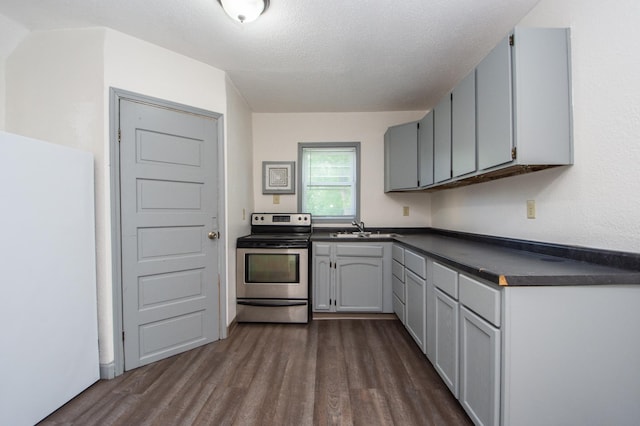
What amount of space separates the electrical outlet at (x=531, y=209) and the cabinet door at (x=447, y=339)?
0.75 meters

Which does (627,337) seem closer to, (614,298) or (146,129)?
(614,298)

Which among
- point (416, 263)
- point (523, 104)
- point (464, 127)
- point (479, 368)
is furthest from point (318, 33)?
point (479, 368)

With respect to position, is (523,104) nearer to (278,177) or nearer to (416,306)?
(416,306)

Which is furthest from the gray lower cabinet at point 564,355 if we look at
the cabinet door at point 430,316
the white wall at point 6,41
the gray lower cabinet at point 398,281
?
the white wall at point 6,41

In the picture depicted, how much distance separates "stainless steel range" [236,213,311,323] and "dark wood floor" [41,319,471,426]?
33cm

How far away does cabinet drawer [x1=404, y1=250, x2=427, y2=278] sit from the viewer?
5.93ft

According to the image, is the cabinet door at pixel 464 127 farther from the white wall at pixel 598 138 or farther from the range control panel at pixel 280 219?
the range control panel at pixel 280 219

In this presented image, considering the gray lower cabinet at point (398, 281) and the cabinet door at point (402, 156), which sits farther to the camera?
the cabinet door at point (402, 156)

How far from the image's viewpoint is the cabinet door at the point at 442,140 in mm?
2004

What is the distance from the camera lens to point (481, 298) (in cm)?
115

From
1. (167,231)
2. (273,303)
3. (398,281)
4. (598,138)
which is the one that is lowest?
(273,303)

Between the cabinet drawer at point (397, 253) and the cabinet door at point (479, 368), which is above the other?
the cabinet drawer at point (397, 253)

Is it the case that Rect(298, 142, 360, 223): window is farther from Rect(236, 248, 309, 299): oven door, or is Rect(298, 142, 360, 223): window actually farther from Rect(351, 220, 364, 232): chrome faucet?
Rect(236, 248, 309, 299): oven door

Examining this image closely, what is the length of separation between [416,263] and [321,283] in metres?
1.03
